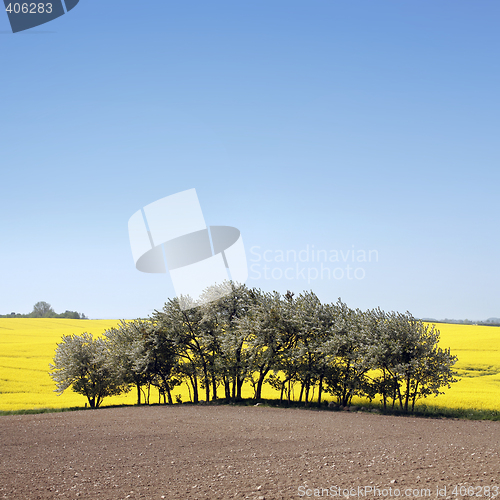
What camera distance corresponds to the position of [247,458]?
49.1ft

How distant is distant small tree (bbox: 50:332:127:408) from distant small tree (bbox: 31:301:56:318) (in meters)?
123

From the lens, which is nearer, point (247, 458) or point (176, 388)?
point (247, 458)

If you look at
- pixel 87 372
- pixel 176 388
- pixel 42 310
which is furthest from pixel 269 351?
pixel 42 310

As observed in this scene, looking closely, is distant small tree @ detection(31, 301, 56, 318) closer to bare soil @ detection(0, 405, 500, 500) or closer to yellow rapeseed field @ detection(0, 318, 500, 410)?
yellow rapeseed field @ detection(0, 318, 500, 410)

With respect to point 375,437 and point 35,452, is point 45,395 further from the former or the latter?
point 375,437

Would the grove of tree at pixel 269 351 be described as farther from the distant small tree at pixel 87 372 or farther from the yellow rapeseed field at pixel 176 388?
the yellow rapeseed field at pixel 176 388

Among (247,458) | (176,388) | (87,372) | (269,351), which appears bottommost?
(176,388)

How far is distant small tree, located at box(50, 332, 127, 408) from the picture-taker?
132 ft

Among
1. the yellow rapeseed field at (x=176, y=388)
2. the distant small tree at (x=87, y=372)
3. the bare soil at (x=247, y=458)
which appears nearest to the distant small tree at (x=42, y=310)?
the yellow rapeseed field at (x=176, y=388)

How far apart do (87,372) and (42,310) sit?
133791 millimetres

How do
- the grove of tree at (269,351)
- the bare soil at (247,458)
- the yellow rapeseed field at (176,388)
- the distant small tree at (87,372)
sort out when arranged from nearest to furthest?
the bare soil at (247,458), the grove of tree at (269,351), the yellow rapeseed field at (176,388), the distant small tree at (87,372)

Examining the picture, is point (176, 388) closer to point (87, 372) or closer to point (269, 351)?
point (87, 372)

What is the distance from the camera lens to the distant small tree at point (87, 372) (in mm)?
40125

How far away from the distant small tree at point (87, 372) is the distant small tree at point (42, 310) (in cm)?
12272
